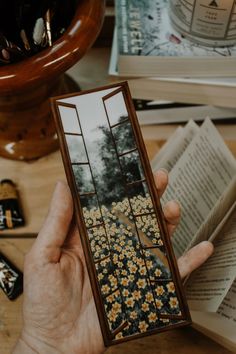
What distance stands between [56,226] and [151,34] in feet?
1.15

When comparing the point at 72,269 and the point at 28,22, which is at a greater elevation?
the point at 28,22

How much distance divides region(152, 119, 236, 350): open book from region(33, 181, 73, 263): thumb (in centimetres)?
20

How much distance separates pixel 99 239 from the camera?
590 millimetres

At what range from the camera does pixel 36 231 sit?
789 mm

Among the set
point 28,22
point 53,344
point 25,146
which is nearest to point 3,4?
point 28,22

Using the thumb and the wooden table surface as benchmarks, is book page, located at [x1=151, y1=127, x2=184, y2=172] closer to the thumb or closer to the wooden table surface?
the wooden table surface

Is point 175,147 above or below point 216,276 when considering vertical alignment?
above

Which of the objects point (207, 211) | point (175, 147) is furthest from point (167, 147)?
point (207, 211)

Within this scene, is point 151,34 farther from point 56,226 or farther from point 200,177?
point 56,226

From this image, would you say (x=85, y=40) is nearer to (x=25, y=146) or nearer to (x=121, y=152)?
(x=121, y=152)

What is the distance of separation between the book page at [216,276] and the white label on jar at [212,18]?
0.90ft

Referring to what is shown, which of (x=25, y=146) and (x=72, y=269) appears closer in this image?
(x=72, y=269)

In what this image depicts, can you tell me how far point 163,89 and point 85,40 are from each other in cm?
22

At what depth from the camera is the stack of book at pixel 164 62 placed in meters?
0.75
